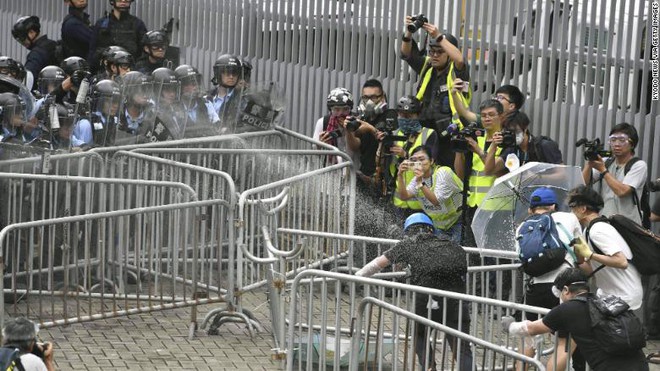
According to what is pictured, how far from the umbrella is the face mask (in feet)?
6.95

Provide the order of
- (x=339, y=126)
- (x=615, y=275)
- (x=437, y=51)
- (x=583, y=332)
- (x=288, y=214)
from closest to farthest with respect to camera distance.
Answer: (x=583, y=332) → (x=615, y=275) → (x=288, y=214) → (x=437, y=51) → (x=339, y=126)

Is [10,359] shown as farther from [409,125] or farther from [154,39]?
[154,39]

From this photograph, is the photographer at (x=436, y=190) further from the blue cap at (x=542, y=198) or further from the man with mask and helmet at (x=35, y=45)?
the man with mask and helmet at (x=35, y=45)

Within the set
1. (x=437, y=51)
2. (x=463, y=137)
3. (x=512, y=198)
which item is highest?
(x=437, y=51)

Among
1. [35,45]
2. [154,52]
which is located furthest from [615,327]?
[35,45]

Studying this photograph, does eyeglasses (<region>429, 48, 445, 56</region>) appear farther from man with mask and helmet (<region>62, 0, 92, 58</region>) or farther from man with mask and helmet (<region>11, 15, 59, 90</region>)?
man with mask and helmet (<region>11, 15, 59, 90</region>)

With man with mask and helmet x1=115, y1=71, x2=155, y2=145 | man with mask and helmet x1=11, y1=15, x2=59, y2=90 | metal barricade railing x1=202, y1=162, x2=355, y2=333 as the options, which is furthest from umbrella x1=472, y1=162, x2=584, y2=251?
man with mask and helmet x1=11, y1=15, x2=59, y2=90

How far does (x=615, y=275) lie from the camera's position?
1086 centimetres

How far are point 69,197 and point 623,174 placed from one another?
442 centimetres

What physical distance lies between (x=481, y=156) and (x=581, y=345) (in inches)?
160

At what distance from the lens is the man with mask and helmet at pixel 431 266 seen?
381 inches

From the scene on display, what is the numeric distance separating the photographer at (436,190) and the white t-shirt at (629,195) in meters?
1.38

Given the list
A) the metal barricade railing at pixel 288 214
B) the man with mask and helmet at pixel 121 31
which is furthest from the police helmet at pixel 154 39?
the metal barricade railing at pixel 288 214

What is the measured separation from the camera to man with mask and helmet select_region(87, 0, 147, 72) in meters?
17.8
